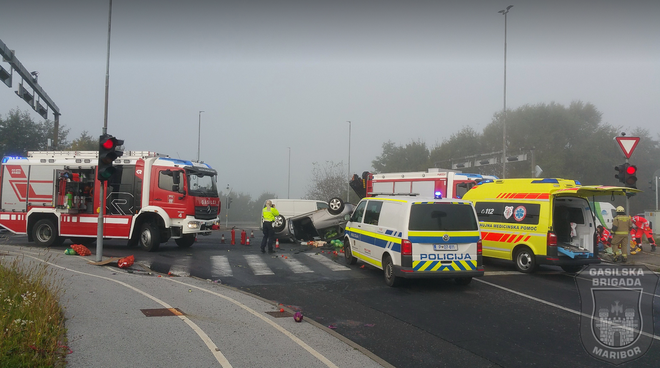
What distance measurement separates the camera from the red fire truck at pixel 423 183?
19.3 meters

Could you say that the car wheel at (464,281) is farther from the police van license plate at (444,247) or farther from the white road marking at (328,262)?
the white road marking at (328,262)

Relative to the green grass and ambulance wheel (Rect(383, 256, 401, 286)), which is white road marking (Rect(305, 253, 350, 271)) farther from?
the green grass

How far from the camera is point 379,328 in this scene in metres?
6.98

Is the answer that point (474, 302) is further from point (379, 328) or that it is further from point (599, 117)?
point (599, 117)

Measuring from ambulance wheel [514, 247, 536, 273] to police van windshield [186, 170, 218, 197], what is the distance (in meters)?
10.5

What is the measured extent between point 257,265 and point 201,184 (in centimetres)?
479

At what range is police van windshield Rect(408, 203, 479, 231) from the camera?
380 inches

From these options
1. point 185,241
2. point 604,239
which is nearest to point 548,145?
point 604,239

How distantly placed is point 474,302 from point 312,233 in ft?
35.3

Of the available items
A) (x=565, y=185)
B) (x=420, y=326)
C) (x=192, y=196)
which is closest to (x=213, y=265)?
(x=192, y=196)

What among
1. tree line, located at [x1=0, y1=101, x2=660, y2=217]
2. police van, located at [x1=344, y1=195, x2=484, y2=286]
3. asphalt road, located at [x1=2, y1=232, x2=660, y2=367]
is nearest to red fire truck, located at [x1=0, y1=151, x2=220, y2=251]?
asphalt road, located at [x1=2, y1=232, x2=660, y2=367]

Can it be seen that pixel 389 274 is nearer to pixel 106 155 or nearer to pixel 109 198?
pixel 106 155

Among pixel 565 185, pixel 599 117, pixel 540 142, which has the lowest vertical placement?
pixel 565 185

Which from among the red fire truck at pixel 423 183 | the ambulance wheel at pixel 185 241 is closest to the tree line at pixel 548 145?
the red fire truck at pixel 423 183
